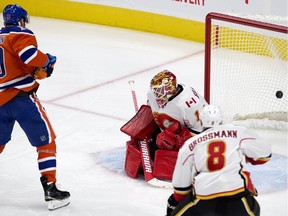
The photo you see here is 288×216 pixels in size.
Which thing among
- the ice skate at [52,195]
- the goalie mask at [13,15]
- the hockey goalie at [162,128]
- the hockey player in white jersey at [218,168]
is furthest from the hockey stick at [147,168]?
the hockey player in white jersey at [218,168]

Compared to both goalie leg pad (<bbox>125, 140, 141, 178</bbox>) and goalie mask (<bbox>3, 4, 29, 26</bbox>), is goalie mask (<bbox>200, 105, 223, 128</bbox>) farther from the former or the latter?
goalie leg pad (<bbox>125, 140, 141, 178</bbox>)

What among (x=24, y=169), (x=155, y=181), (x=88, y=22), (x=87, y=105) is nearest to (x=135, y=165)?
(x=155, y=181)

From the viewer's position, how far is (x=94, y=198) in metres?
4.66

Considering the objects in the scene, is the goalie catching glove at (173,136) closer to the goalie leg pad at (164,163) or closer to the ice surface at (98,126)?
the goalie leg pad at (164,163)

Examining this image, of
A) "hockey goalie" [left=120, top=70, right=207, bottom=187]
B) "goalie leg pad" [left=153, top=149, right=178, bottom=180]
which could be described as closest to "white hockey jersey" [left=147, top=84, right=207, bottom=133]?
"hockey goalie" [left=120, top=70, right=207, bottom=187]

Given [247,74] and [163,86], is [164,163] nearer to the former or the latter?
[163,86]

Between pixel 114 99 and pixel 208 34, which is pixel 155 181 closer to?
pixel 208 34

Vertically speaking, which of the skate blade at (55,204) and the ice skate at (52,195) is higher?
the ice skate at (52,195)

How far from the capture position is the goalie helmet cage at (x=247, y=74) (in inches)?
220

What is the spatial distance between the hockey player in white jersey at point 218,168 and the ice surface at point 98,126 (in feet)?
3.54

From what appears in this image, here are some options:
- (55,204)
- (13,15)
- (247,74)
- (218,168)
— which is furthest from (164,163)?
(218,168)

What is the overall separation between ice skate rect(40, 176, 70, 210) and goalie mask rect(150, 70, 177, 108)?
0.76 meters

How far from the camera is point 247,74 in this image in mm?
5832

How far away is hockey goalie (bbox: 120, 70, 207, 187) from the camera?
15.3ft
